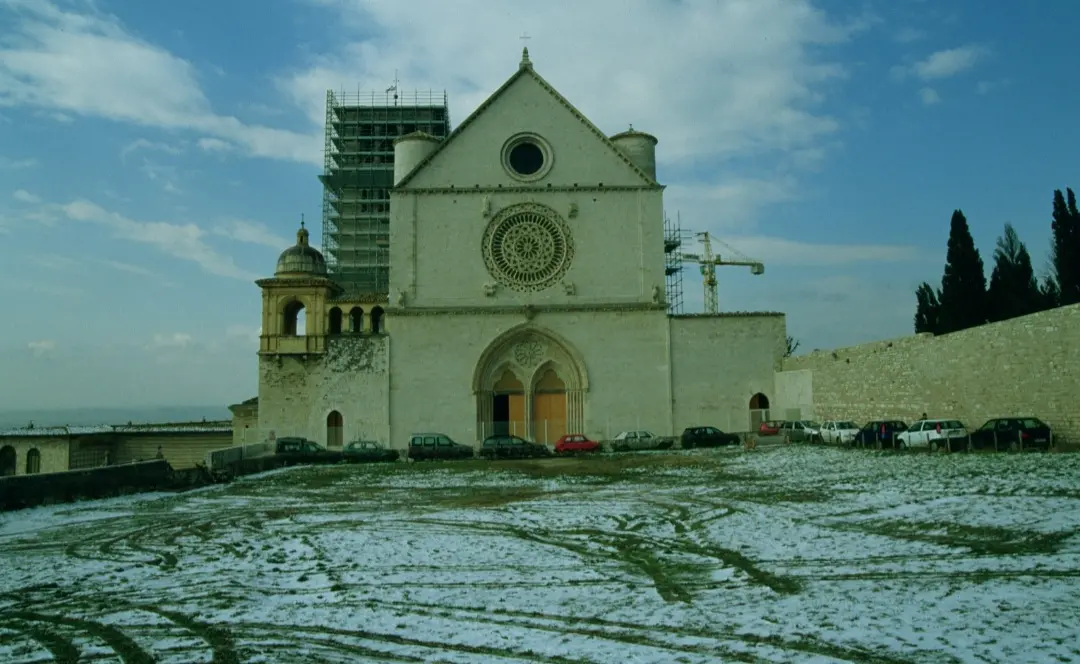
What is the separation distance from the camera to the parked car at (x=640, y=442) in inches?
1206

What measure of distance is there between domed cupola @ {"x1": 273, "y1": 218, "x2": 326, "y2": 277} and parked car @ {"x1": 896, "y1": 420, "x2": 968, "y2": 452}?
Answer: 24162mm

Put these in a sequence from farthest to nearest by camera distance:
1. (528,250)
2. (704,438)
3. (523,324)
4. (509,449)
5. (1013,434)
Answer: (528,250) → (523,324) → (704,438) → (509,449) → (1013,434)

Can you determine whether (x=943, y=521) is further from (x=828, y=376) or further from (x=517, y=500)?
(x=828, y=376)

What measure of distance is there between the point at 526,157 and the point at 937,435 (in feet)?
63.7

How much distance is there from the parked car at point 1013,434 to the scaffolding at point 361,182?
34996mm

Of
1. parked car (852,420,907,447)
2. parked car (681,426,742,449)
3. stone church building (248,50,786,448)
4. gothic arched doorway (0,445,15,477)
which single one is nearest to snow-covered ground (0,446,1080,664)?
parked car (852,420,907,447)

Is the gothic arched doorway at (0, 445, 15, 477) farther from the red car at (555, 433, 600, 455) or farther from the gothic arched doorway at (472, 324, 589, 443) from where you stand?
the red car at (555, 433, 600, 455)

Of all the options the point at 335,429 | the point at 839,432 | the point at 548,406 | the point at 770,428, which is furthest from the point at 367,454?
the point at 839,432

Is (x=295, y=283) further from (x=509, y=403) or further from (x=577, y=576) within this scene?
(x=577, y=576)

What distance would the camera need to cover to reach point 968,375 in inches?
901

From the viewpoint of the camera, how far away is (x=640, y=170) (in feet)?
112

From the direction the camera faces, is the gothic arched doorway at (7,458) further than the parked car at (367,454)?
Yes

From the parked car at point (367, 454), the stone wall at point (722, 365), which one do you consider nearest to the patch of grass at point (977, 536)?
the parked car at point (367, 454)

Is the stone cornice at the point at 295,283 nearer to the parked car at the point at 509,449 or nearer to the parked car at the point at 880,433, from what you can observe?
the parked car at the point at 509,449
